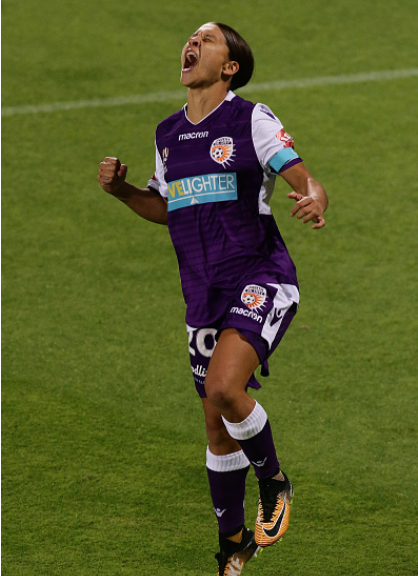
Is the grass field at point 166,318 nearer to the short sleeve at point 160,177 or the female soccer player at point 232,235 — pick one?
the female soccer player at point 232,235

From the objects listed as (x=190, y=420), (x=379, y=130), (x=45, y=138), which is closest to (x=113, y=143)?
(x=45, y=138)

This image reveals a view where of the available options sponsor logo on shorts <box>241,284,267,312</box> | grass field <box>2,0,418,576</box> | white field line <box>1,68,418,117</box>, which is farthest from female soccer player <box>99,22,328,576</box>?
white field line <box>1,68,418,117</box>

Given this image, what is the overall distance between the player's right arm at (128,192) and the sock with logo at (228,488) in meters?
1.01

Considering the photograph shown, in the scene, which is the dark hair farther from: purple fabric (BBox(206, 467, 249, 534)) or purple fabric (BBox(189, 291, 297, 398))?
purple fabric (BBox(206, 467, 249, 534))

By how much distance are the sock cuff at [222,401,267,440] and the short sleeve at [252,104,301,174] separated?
34.9 inches

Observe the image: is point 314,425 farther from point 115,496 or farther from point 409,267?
point 409,267

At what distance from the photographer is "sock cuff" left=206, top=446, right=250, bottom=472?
388 centimetres

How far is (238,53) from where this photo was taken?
3717mm

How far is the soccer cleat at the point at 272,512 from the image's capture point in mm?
3570

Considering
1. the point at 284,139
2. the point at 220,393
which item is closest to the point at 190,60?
the point at 284,139

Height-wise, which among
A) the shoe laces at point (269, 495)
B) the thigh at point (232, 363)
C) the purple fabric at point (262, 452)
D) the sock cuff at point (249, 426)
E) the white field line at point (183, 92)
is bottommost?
the shoe laces at point (269, 495)

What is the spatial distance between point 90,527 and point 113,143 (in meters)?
4.37

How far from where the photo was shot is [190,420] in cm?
505

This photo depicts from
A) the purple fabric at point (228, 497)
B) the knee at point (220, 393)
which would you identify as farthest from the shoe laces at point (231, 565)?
the knee at point (220, 393)
